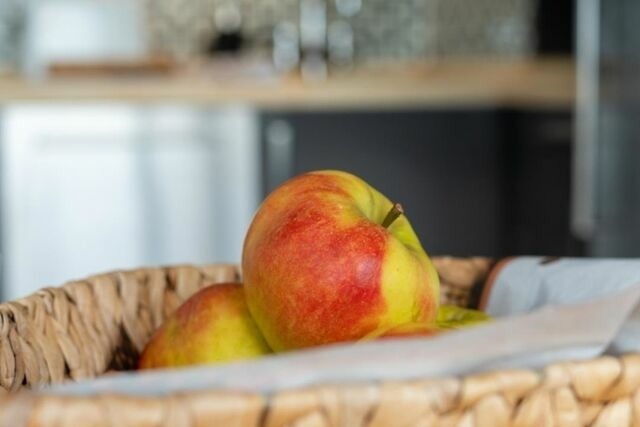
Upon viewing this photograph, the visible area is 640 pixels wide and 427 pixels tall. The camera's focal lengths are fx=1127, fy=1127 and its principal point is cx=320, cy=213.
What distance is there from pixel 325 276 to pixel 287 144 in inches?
81.3

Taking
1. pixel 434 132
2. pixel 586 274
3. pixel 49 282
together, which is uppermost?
pixel 586 274

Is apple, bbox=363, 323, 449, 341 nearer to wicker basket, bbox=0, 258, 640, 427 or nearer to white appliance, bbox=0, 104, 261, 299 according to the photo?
wicker basket, bbox=0, 258, 640, 427

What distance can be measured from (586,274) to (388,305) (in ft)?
0.33

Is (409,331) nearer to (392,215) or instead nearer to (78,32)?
(392,215)

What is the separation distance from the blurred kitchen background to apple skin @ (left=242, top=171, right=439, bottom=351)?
1.78 m

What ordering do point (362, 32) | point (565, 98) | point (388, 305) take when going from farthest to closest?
point (362, 32) → point (565, 98) → point (388, 305)

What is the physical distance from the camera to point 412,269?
440 mm

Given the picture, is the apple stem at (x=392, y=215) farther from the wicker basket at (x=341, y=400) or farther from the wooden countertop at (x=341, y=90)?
the wooden countertop at (x=341, y=90)

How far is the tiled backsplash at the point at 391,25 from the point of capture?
314 centimetres

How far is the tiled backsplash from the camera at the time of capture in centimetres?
314

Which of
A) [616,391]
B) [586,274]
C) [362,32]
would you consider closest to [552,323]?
[616,391]

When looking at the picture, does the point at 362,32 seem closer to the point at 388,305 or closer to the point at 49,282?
the point at 49,282

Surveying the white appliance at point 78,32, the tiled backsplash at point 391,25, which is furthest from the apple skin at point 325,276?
the tiled backsplash at point 391,25

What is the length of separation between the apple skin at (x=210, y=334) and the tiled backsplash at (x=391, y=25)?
8.70ft
